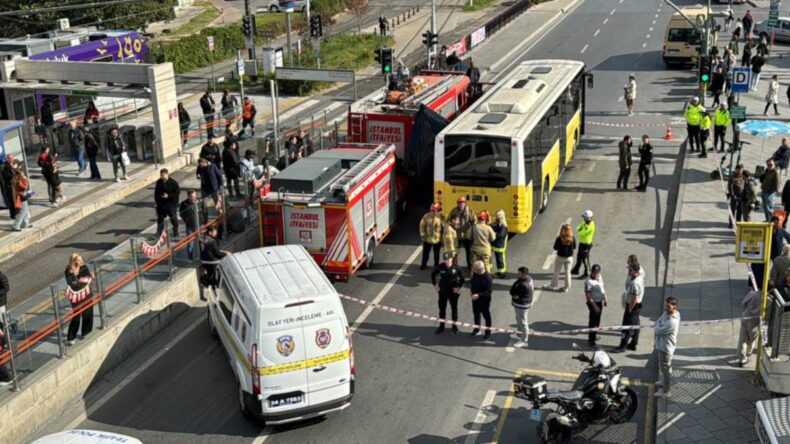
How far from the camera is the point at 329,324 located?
1356cm

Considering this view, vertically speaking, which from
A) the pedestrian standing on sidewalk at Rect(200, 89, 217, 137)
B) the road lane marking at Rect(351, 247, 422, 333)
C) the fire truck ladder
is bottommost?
Answer: the road lane marking at Rect(351, 247, 422, 333)

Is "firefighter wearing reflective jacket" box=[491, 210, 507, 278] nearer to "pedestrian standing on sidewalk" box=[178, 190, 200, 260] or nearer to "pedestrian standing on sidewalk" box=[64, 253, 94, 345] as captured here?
"pedestrian standing on sidewalk" box=[178, 190, 200, 260]

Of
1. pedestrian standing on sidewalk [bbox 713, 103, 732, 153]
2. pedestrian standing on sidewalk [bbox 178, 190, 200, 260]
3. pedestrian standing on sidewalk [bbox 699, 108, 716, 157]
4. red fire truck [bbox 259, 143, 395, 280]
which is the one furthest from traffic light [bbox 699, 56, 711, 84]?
pedestrian standing on sidewalk [bbox 178, 190, 200, 260]

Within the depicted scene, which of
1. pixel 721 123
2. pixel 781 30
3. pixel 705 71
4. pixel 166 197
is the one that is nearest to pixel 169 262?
pixel 166 197

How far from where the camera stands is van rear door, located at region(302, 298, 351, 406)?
13.4m

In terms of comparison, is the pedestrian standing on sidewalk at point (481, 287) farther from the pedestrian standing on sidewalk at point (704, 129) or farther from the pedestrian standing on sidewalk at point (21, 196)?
the pedestrian standing on sidewalk at point (704, 129)

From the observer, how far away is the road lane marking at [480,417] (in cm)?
1373

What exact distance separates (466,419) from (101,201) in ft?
48.9

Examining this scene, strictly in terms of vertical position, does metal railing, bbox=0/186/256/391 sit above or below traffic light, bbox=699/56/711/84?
below

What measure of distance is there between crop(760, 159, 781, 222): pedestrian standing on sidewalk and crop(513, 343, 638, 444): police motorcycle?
10095 millimetres

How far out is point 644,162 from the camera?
984 inches

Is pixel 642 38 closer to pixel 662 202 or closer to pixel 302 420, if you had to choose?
pixel 662 202

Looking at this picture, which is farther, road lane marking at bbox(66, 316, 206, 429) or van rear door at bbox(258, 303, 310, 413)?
road lane marking at bbox(66, 316, 206, 429)

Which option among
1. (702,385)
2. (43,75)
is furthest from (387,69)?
(702,385)
